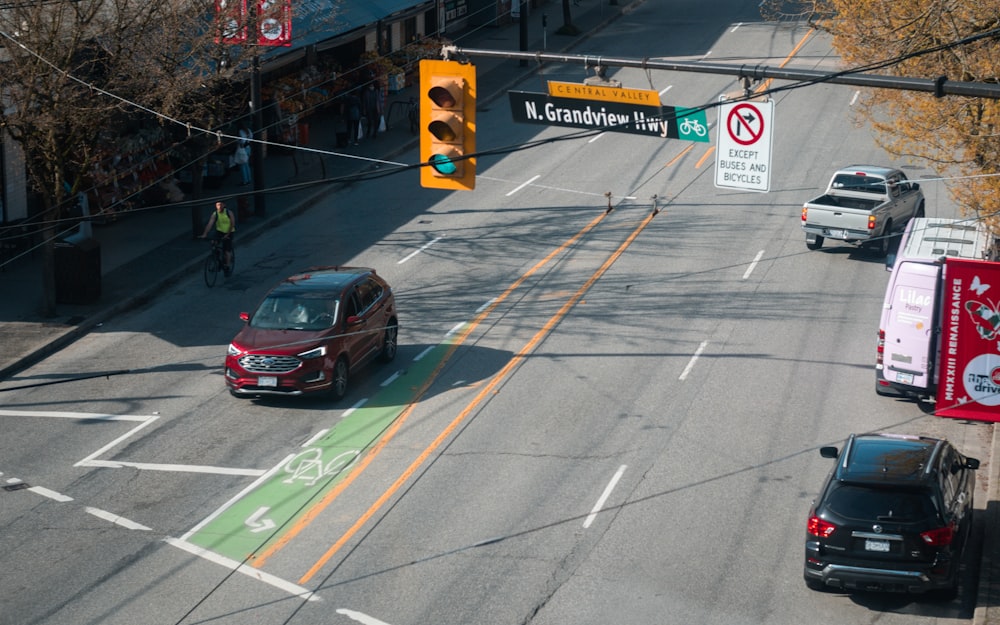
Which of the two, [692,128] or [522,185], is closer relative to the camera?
[692,128]

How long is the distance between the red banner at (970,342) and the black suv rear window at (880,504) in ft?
18.5

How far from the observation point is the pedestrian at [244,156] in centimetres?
3566

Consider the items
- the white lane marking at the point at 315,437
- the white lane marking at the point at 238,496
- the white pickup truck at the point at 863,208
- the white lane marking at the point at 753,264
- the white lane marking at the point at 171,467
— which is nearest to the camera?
the white lane marking at the point at 238,496

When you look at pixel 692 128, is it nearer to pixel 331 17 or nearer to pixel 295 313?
pixel 295 313

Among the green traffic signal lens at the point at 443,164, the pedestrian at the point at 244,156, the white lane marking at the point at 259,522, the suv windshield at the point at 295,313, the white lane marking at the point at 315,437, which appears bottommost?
the white lane marking at the point at 259,522

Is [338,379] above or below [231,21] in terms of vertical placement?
below

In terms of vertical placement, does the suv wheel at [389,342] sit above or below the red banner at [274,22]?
below

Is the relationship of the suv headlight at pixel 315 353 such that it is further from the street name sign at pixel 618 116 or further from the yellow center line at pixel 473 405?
the street name sign at pixel 618 116

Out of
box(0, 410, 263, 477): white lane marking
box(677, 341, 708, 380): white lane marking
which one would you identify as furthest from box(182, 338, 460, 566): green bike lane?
box(677, 341, 708, 380): white lane marking

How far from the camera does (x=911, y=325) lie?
2127cm

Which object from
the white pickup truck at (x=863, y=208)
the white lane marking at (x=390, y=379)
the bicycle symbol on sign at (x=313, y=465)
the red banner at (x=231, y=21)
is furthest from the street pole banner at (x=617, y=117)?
the red banner at (x=231, y=21)

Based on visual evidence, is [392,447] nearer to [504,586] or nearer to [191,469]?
[191,469]

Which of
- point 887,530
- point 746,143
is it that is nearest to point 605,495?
point 887,530

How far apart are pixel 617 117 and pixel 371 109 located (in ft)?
88.3
